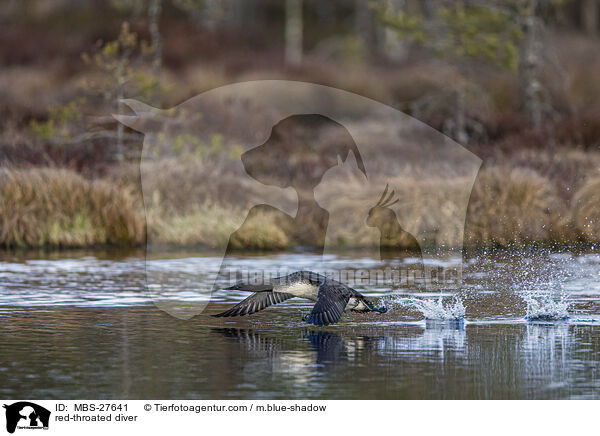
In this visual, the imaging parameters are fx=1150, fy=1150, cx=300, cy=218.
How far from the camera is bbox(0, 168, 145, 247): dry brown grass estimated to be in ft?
62.3

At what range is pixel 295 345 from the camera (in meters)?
10.0

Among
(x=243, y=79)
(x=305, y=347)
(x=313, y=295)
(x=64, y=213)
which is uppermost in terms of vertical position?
(x=243, y=79)

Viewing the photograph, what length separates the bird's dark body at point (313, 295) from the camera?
391 inches

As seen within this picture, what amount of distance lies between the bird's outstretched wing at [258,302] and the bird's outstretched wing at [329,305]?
0.74 m

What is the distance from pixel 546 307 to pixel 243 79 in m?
22.3

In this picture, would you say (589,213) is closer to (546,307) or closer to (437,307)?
(546,307)

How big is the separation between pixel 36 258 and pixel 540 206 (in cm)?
812

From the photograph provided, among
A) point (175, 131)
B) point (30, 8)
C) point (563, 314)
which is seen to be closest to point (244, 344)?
point (563, 314)

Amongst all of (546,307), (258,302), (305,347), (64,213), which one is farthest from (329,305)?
(64,213)

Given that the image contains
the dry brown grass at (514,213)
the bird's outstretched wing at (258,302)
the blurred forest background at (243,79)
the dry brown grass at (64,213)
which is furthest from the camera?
the blurred forest background at (243,79)

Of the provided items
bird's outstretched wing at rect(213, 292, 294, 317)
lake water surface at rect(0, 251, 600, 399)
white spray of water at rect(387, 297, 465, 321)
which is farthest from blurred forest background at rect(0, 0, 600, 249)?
bird's outstretched wing at rect(213, 292, 294, 317)

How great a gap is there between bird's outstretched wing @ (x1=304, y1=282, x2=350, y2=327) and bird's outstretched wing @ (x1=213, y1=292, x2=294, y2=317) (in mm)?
739
